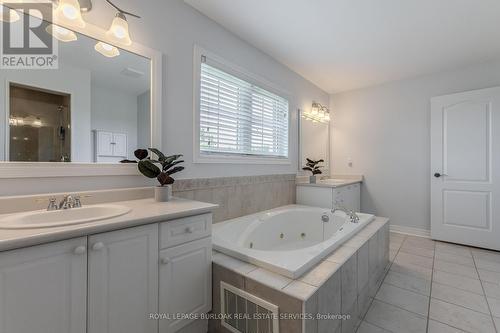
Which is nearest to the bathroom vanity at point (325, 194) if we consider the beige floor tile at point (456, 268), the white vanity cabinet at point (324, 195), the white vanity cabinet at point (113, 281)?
the white vanity cabinet at point (324, 195)

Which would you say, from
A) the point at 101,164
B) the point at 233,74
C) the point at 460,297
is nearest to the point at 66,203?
the point at 101,164

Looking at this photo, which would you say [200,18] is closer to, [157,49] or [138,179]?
[157,49]

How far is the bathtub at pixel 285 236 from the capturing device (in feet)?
4.48

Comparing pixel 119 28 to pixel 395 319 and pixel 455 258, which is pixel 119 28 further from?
pixel 455 258

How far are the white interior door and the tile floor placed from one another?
32 cm

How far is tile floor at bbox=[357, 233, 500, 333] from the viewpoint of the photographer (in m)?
1.56

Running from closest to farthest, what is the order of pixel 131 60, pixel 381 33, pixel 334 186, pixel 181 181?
pixel 131 60 < pixel 181 181 < pixel 381 33 < pixel 334 186

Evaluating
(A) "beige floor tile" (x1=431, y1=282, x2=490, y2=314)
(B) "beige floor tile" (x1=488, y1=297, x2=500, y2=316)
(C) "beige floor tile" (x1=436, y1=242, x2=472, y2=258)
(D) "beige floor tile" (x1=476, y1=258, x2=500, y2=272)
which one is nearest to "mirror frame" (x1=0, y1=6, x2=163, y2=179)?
(A) "beige floor tile" (x1=431, y1=282, x2=490, y2=314)

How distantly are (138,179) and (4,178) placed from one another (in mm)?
666

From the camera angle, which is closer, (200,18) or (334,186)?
(200,18)

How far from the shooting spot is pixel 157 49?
1.75 metres

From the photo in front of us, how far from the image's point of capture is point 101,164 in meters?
1.49

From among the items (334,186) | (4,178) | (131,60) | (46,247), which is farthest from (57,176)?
(334,186)

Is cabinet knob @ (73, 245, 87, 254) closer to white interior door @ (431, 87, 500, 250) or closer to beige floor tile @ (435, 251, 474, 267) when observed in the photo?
beige floor tile @ (435, 251, 474, 267)
